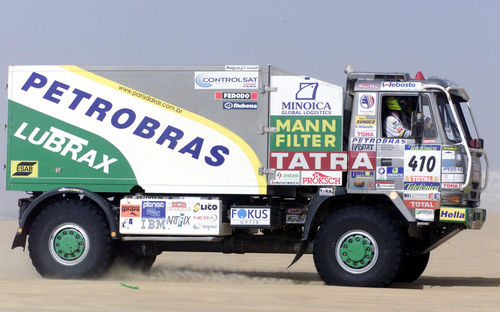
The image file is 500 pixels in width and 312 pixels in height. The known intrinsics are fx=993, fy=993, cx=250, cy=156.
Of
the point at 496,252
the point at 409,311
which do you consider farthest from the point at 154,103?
the point at 496,252

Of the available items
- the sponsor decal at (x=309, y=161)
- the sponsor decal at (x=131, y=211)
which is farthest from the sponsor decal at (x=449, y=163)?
the sponsor decal at (x=131, y=211)

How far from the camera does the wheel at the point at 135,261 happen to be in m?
15.5

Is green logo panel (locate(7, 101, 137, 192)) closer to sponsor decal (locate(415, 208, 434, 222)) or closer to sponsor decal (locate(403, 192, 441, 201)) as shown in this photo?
sponsor decal (locate(403, 192, 441, 201))

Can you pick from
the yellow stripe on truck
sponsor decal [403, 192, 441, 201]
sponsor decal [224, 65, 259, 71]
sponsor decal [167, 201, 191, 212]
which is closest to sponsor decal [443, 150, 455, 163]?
sponsor decal [403, 192, 441, 201]

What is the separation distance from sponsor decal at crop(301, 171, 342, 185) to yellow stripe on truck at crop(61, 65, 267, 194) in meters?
0.58

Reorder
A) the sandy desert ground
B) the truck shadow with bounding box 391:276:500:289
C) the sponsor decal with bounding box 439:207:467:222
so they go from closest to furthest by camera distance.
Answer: the sandy desert ground < the sponsor decal with bounding box 439:207:467:222 < the truck shadow with bounding box 391:276:500:289

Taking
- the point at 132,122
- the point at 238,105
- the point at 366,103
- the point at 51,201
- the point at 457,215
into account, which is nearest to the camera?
the point at 457,215

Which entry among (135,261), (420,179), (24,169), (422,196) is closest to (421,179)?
(420,179)

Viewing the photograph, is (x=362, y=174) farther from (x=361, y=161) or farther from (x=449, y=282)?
(x=449, y=282)

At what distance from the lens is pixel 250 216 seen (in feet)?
46.6

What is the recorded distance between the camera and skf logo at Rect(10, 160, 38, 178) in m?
14.8

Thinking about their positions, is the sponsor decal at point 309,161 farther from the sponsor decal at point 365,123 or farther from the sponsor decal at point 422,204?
the sponsor decal at point 422,204

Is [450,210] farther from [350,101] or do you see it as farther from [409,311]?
[409,311]

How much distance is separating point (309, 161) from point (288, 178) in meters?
0.38
